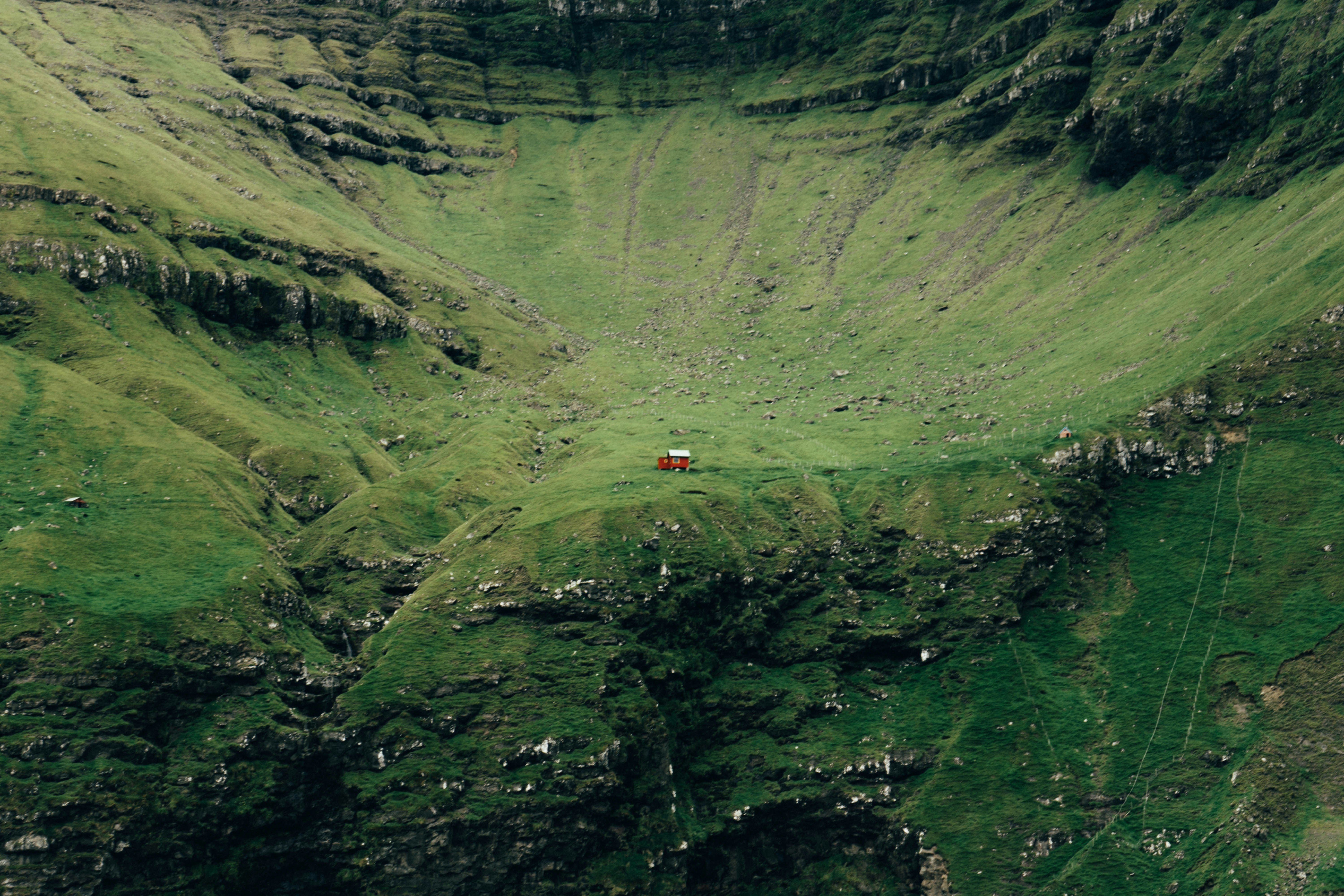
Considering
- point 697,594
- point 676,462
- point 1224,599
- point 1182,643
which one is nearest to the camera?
point 1182,643

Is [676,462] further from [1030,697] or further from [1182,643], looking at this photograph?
[1182,643]

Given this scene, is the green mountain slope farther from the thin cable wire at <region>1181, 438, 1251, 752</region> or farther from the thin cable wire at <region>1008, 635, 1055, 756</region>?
the thin cable wire at <region>1181, 438, 1251, 752</region>

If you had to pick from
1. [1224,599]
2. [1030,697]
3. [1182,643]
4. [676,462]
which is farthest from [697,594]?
[1224,599]

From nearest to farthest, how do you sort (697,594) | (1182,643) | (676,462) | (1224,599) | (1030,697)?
(1182,643) < (1030,697) < (1224,599) < (697,594) < (676,462)

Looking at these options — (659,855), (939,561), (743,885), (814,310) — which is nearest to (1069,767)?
(939,561)

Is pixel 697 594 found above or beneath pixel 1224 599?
beneath

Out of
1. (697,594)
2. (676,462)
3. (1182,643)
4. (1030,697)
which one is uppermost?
(676,462)

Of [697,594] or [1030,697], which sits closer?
[1030,697]
